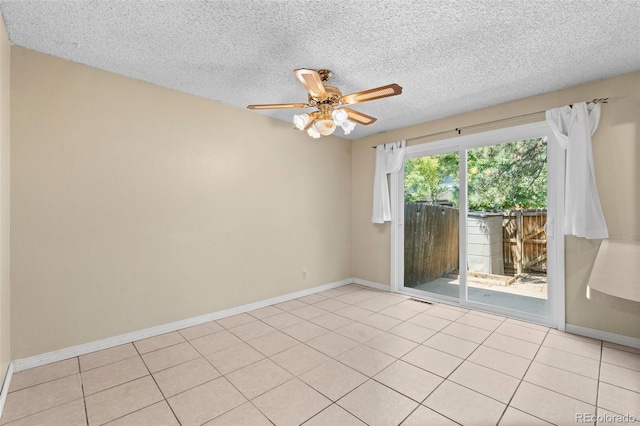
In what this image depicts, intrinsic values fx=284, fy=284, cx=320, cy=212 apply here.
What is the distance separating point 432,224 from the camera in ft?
13.9

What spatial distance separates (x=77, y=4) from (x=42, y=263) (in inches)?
76.2

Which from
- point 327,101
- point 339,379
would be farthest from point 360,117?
point 339,379

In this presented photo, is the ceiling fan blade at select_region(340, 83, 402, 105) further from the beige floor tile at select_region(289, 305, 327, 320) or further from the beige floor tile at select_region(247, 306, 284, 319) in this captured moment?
the beige floor tile at select_region(247, 306, 284, 319)

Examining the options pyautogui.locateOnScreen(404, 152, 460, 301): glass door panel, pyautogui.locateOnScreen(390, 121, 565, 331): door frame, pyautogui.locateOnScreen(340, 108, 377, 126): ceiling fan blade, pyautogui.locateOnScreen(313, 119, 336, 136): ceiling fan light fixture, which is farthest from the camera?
pyautogui.locateOnScreen(404, 152, 460, 301): glass door panel

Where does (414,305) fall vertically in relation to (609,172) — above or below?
below

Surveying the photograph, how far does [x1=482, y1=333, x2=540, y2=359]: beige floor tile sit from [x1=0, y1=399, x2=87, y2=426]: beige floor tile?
3.12 m

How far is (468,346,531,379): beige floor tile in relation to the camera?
219 cm

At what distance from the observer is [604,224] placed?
2654mm


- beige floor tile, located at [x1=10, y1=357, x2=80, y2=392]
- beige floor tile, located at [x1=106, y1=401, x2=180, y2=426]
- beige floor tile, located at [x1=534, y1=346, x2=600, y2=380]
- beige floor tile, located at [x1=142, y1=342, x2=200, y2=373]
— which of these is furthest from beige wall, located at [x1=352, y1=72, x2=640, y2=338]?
beige floor tile, located at [x1=10, y1=357, x2=80, y2=392]

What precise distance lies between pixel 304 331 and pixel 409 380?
3.93ft

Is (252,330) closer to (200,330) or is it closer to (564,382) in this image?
(200,330)

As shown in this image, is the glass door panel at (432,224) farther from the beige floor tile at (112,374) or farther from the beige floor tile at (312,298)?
the beige floor tile at (112,374)

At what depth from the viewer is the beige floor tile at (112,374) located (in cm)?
202

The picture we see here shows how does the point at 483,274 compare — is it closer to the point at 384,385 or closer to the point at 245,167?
the point at 384,385
